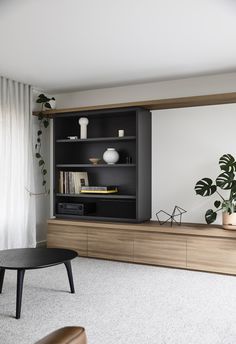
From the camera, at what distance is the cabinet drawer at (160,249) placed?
14.3 ft

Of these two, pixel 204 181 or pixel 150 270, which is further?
pixel 204 181

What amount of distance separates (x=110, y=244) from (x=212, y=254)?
130 cm

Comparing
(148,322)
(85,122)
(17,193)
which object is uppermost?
(85,122)

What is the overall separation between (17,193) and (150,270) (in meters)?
2.09

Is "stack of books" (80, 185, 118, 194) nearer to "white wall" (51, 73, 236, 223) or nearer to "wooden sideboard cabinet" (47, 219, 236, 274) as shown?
"wooden sideboard cabinet" (47, 219, 236, 274)

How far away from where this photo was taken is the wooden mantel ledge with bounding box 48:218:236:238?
13.8ft

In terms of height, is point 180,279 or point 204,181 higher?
point 204,181

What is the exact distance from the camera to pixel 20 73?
470cm

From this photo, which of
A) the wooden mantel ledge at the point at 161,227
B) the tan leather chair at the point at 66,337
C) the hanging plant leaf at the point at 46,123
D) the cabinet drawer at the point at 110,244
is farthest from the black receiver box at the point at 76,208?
the tan leather chair at the point at 66,337

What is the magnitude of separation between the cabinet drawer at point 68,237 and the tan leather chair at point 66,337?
3.73m

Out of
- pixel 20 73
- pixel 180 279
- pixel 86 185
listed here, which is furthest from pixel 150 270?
pixel 20 73

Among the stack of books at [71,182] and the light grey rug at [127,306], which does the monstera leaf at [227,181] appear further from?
the stack of books at [71,182]

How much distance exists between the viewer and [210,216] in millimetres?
4387

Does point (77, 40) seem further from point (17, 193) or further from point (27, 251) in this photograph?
point (17, 193)
